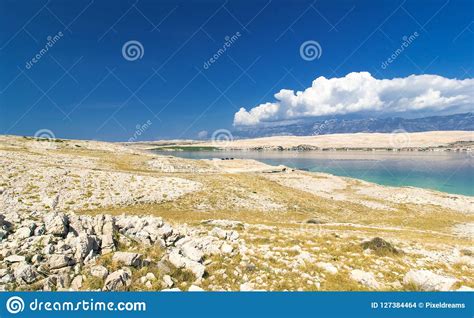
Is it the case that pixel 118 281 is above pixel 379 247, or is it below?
below

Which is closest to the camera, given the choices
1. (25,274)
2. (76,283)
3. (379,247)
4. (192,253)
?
(25,274)

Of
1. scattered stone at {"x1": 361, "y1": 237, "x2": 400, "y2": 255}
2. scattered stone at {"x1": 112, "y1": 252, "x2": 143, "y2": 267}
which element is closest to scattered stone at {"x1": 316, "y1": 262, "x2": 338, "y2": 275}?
scattered stone at {"x1": 361, "y1": 237, "x2": 400, "y2": 255}

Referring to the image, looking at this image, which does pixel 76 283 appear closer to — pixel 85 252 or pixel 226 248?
pixel 85 252

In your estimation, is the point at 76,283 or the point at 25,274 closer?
the point at 25,274

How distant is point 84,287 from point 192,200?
2845 centimetres

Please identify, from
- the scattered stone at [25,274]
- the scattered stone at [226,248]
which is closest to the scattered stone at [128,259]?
the scattered stone at [25,274]

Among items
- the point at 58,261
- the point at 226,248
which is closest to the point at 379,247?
the point at 226,248

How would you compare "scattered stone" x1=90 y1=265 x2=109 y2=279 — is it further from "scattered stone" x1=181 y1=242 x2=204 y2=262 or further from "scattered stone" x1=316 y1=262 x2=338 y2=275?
"scattered stone" x1=316 y1=262 x2=338 y2=275

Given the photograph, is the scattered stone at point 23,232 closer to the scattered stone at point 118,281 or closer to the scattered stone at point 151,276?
the scattered stone at point 118,281

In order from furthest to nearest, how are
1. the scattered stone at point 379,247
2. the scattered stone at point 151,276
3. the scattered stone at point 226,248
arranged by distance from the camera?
1. the scattered stone at point 379,247
2. the scattered stone at point 226,248
3. the scattered stone at point 151,276

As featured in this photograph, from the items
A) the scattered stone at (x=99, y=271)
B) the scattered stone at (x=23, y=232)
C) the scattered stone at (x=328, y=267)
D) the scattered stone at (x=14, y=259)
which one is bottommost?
the scattered stone at (x=328, y=267)

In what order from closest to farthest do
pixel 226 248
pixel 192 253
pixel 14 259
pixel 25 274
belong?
pixel 25 274 < pixel 14 259 < pixel 192 253 < pixel 226 248

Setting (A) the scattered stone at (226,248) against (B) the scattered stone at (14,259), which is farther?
(A) the scattered stone at (226,248)
